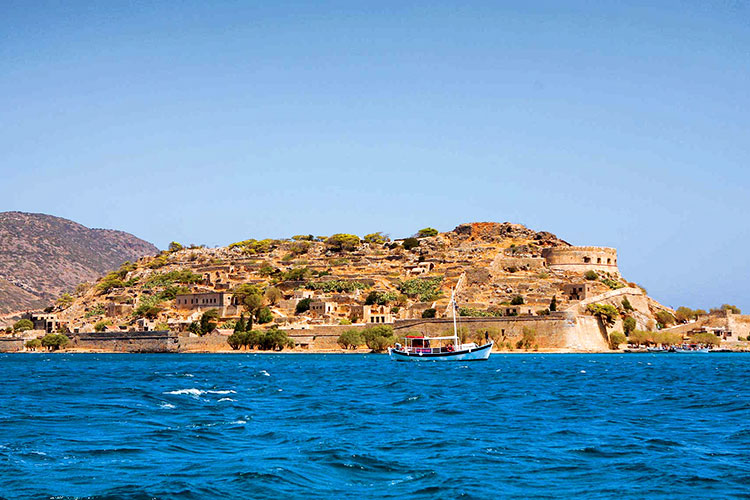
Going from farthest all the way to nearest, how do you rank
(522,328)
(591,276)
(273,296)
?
(591,276), (273,296), (522,328)

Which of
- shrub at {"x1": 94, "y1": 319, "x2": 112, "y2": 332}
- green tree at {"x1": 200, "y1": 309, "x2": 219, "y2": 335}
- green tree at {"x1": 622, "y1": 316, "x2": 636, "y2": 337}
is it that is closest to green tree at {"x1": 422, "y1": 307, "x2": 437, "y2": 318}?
green tree at {"x1": 622, "y1": 316, "x2": 636, "y2": 337}

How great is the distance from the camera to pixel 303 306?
294 ft

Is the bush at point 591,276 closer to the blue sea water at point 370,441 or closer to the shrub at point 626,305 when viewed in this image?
the shrub at point 626,305

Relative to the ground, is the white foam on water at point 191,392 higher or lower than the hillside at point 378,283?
lower

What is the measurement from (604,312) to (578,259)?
17725mm

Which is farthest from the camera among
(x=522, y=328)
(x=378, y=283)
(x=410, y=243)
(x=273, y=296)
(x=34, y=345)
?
(x=410, y=243)

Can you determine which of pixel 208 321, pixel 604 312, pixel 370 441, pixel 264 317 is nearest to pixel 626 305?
pixel 604 312

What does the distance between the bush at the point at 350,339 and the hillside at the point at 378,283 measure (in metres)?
4.71

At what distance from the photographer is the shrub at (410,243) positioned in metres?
115

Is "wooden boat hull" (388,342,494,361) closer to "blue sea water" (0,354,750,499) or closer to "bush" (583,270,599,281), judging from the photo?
"blue sea water" (0,354,750,499)

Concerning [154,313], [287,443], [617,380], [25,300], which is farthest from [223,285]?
[25,300]

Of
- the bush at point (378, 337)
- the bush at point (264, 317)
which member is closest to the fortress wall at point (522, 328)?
the bush at point (378, 337)

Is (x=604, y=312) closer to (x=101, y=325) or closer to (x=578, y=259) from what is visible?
(x=578, y=259)

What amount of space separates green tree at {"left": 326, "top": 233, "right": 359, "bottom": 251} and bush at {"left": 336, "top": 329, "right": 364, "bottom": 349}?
39.0m
